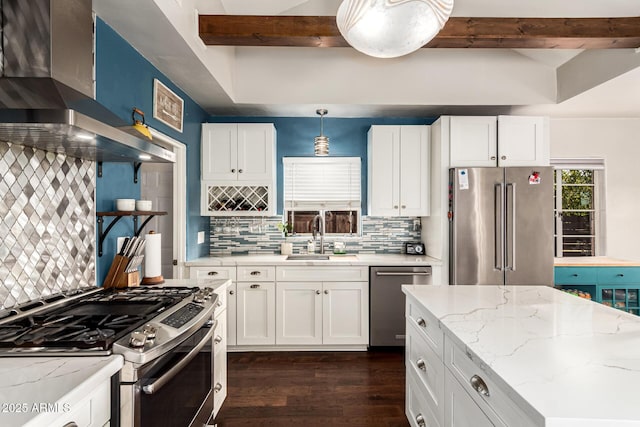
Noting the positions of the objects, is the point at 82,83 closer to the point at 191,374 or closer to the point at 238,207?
the point at 191,374

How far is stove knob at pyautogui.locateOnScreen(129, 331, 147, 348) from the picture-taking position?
1205 millimetres

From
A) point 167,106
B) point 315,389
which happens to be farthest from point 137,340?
point 167,106

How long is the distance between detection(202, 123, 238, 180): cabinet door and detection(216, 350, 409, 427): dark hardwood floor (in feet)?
5.95

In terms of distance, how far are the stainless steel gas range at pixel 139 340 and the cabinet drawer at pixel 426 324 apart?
3.53 ft

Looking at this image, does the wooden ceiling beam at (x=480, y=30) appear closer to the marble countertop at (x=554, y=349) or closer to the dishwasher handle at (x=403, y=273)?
the marble countertop at (x=554, y=349)

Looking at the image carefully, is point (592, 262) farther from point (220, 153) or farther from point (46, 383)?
point (46, 383)

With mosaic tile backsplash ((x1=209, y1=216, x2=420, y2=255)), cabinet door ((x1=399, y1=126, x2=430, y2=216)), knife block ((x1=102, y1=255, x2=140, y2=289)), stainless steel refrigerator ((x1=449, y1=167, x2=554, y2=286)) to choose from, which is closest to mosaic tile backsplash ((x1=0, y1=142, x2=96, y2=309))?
knife block ((x1=102, y1=255, x2=140, y2=289))

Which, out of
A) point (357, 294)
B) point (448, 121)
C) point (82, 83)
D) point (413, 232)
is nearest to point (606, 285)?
point (413, 232)

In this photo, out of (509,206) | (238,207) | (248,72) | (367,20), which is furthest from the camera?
(238,207)

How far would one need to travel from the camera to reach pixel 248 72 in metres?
3.58

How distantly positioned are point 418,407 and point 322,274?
169 centimetres

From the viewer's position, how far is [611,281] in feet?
12.2

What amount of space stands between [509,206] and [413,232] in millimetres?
1107

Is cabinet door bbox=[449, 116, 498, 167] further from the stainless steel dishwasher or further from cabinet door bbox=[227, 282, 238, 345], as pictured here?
cabinet door bbox=[227, 282, 238, 345]
